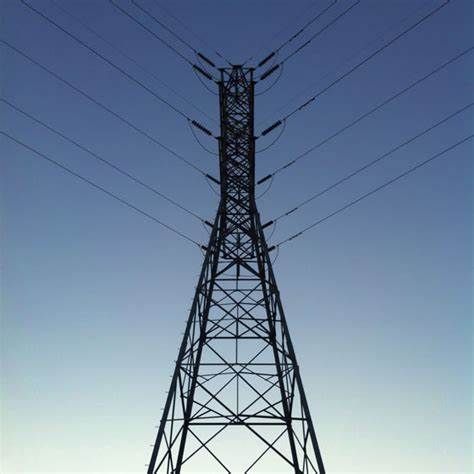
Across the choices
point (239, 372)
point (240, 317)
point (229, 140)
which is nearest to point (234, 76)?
point (229, 140)

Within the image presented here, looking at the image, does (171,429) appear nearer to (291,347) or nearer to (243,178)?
(291,347)

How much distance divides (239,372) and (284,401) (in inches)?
57.8

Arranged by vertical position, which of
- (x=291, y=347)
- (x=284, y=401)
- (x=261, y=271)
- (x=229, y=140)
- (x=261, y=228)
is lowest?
(x=284, y=401)

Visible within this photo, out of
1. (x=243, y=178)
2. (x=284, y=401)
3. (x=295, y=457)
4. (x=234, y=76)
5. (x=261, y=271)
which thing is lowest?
(x=295, y=457)

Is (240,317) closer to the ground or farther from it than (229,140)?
closer to the ground

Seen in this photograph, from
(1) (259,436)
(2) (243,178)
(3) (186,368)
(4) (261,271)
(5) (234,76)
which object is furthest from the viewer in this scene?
(5) (234,76)

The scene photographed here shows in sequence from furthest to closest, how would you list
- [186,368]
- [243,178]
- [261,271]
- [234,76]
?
[234,76] → [243,178] → [261,271] → [186,368]

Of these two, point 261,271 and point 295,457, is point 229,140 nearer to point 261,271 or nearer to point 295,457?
point 261,271

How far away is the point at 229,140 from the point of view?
2058 cm

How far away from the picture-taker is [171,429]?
15.4m

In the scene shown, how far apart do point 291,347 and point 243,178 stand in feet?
20.3

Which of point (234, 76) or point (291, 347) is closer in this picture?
point (291, 347)

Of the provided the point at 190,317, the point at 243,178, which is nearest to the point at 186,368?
the point at 190,317

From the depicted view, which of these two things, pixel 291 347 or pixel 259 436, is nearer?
pixel 259 436
